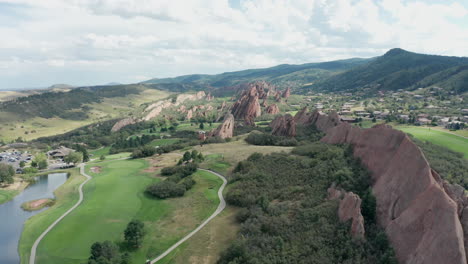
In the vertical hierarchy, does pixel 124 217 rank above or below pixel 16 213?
above

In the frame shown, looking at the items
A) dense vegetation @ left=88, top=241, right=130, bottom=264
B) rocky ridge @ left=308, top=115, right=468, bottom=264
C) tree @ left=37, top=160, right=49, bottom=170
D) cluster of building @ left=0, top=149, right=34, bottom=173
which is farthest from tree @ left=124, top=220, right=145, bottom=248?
cluster of building @ left=0, top=149, right=34, bottom=173

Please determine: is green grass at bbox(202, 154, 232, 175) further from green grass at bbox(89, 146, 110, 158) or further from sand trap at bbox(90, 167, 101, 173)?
green grass at bbox(89, 146, 110, 158)

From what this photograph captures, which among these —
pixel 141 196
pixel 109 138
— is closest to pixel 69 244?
pixel 141 196

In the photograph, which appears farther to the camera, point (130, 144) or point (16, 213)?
point (130, 144)

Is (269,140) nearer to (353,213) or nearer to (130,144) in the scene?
(353,213)

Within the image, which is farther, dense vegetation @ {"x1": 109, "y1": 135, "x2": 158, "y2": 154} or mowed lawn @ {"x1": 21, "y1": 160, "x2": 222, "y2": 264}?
dense vegetation @ {"x1": 109, "y1": 135, "x2": 158, "y2": 154}

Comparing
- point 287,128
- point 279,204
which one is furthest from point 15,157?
point 279,204
